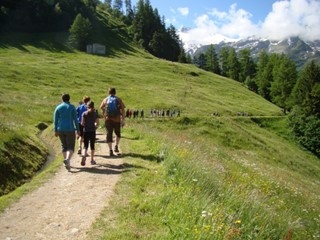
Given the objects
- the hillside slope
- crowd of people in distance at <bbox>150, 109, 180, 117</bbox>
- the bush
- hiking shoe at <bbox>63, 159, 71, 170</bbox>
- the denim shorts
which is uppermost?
the denim shorts

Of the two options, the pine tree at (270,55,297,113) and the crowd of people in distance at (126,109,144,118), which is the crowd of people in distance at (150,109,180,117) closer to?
Result: the crowd of people in distance at (126,109,144,118)

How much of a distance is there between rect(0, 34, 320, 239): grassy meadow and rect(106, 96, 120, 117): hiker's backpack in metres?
1.95

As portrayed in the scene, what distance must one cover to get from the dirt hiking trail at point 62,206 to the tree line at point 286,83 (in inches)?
2709

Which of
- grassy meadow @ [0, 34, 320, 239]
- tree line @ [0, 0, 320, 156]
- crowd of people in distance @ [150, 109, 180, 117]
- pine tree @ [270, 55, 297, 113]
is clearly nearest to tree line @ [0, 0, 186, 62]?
tree line @ [0, 0, 320, 156]

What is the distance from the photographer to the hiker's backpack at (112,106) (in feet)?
57.1

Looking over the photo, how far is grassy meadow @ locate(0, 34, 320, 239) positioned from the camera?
9.08 m

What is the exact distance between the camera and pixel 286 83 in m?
108

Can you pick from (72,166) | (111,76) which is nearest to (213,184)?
(72,166)

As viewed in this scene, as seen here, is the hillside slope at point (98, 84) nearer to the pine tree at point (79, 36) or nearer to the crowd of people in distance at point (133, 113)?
the pine tree at point (79, 36)

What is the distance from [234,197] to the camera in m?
A: 10.2

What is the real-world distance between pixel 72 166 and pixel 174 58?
151m

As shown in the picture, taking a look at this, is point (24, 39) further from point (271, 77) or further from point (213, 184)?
point (213, 184)

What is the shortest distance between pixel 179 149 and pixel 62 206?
746 centimetres

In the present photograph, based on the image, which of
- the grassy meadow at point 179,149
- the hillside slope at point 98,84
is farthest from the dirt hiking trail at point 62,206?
the hillside slope at point 98,84
